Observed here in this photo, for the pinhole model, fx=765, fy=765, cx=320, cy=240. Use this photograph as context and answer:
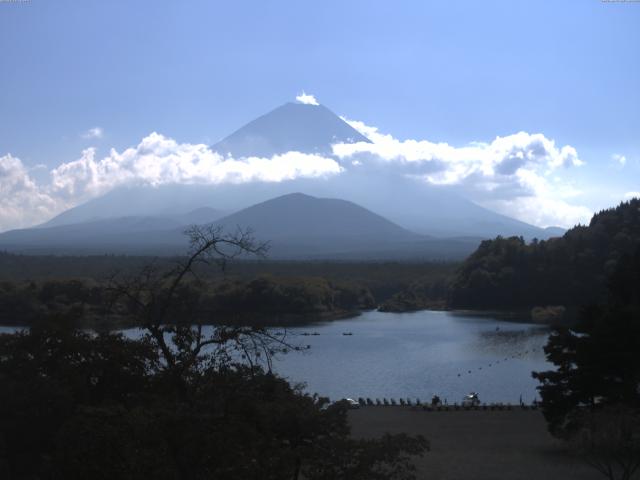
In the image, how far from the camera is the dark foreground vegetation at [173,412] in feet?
14.2

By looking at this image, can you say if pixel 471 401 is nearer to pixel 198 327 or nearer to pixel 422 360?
pixel 422 360

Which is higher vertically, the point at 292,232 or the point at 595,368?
the point at 292,232

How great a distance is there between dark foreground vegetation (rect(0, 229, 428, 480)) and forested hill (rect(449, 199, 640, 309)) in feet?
112

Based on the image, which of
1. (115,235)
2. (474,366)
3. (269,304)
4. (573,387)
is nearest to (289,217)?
(115,235)

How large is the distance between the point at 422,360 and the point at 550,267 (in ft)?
63.8

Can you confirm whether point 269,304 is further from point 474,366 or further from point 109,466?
point 109,466

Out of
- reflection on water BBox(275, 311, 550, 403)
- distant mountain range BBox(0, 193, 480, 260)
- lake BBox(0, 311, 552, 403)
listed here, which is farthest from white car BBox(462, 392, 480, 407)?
distant mountain range BBox(0, 193, 480, 260)

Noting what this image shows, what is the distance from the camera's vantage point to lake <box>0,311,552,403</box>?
60.7ft

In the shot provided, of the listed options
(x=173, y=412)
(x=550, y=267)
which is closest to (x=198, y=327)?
(x=173, y=412)

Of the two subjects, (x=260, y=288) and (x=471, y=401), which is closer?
(x=471, y=401)

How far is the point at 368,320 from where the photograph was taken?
36.7 metres

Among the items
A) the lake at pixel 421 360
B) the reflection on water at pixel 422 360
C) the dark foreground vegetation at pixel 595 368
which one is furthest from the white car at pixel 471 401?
the dark foreground vegetation at pixel 595 368

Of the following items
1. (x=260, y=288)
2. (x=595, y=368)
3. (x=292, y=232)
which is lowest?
(x=595, y=368)

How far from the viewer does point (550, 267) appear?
40406mm
